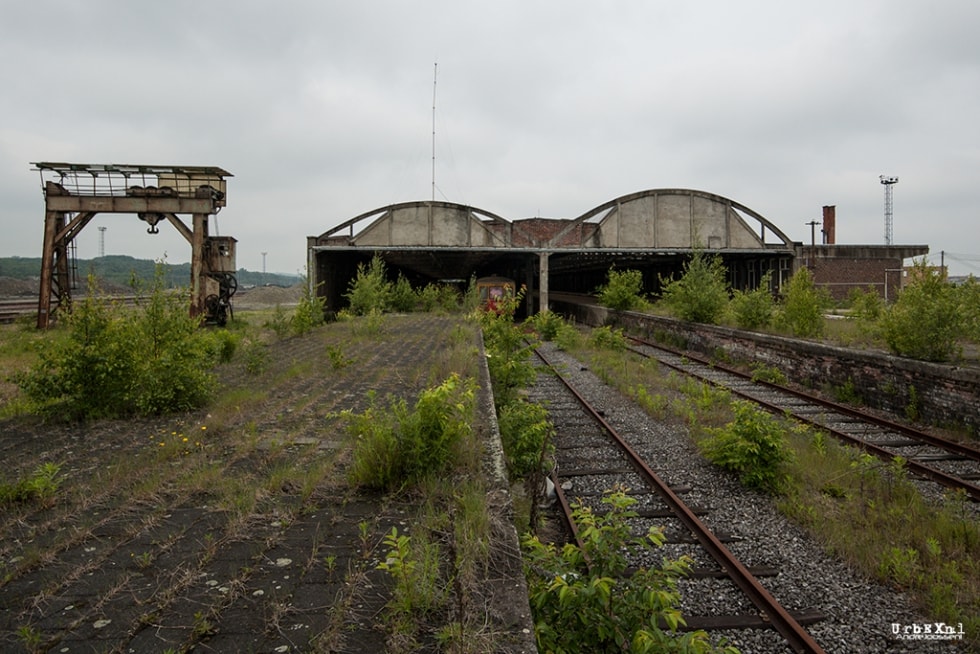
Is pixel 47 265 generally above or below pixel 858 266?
below

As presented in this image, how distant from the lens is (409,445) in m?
4.43

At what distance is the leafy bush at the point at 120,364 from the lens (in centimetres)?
602

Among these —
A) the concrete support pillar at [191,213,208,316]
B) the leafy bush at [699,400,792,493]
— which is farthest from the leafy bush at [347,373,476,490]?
the concrete support pillar at [191,213,208,316]

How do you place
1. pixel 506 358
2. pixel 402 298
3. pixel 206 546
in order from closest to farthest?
pixel 206 546
pixel 506 358
pixel 402 298

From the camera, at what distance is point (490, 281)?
96.9 ft

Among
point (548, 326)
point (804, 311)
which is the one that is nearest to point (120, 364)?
point (804, 311)

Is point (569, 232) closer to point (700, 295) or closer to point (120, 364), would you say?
point (700, 295)

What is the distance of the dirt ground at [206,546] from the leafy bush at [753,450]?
298cm

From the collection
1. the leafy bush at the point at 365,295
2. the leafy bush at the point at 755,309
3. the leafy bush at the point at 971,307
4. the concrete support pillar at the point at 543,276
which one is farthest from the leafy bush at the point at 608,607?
the concrete support pillar at the point at 543,276

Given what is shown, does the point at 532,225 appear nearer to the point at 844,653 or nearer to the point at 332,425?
the point at 332,425

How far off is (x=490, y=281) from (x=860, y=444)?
2265 cm

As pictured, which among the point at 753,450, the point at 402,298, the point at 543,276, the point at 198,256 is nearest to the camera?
the point at 753,450

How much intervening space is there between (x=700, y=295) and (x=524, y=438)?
13142 mm

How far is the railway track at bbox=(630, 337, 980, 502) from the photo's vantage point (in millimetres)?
6574
